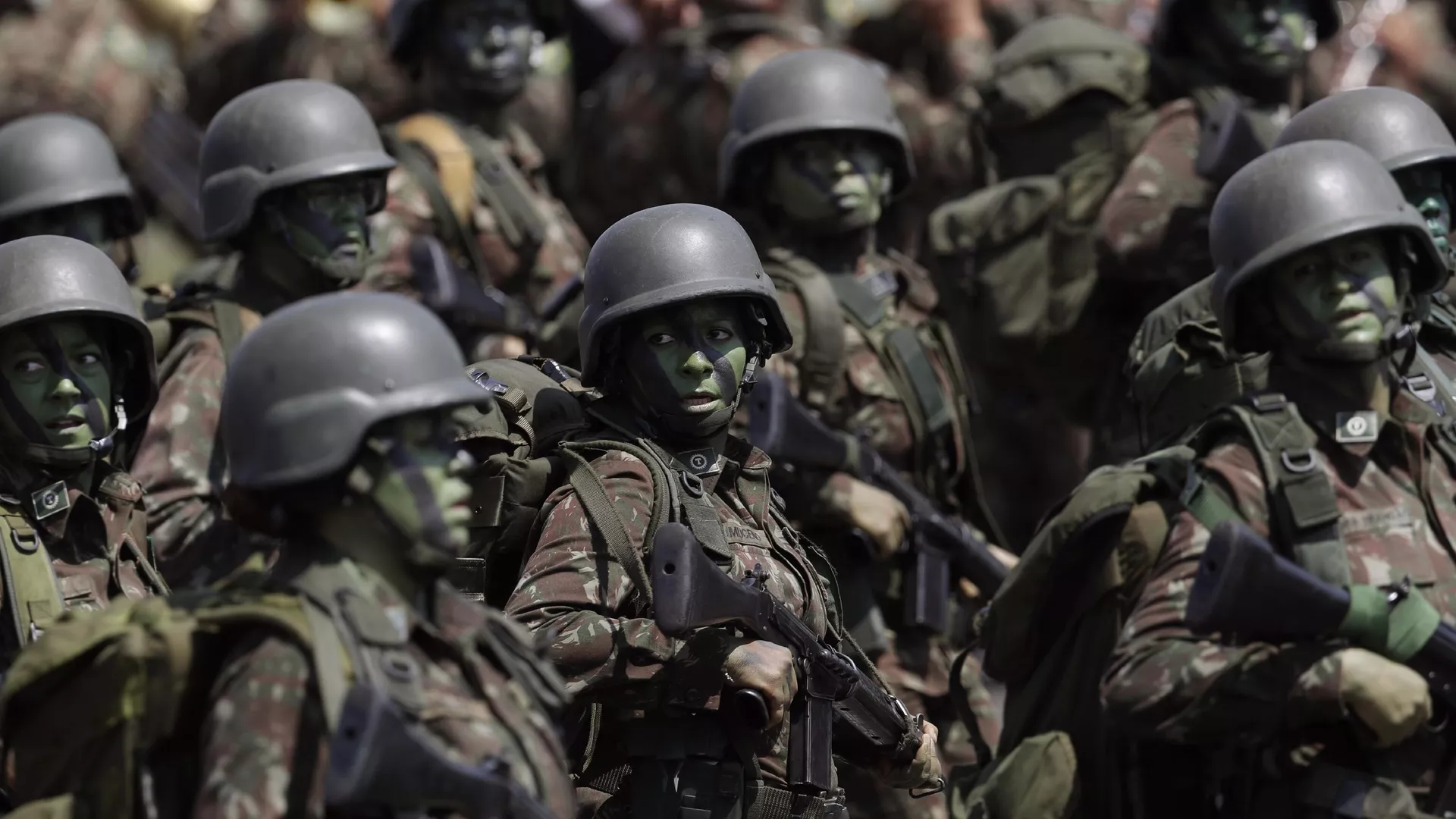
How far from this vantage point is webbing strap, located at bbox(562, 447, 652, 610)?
280 inches

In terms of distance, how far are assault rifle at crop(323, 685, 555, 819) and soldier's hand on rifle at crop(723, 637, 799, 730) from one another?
159cm

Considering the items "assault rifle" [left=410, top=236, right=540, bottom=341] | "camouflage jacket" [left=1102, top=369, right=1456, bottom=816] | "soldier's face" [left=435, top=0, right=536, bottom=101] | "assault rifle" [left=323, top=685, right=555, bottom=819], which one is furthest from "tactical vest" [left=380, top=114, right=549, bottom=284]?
"assault rifle" [left=323, top=685, right=555, bottom=819]

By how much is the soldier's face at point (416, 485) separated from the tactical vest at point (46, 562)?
5.52 ft

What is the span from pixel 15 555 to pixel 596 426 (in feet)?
5.01

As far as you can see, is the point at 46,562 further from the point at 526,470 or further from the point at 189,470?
the point at 189,470

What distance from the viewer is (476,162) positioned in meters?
11.9

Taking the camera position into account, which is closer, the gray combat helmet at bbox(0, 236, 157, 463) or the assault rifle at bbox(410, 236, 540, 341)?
the gray combat helmet at bbox(0, 236, 157, 463)

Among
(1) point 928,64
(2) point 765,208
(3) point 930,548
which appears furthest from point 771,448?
(1) point 928,64

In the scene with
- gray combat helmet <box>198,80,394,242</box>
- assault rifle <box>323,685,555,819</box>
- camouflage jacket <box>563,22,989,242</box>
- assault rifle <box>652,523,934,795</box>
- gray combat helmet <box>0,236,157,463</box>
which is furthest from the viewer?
camouflage jacket <box>563,22,989,242</box>

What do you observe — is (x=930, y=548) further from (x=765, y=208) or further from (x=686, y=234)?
(x=686, y=234)

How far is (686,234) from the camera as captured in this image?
757 centimetres

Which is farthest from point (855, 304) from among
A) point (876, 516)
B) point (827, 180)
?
point (876, 516)

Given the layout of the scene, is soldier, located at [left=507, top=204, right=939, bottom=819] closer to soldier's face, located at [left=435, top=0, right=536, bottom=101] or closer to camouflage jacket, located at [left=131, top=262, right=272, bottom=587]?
camouflage jacket, located at [left=131, top=262, right=272, bottom=587]

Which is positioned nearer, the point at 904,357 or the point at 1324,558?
the point at 1324,558
